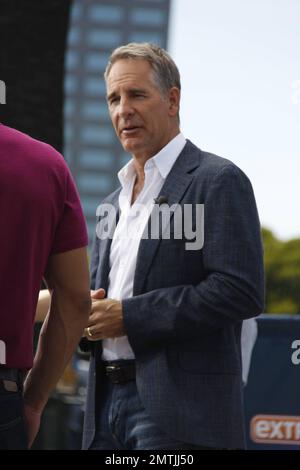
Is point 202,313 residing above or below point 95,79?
above

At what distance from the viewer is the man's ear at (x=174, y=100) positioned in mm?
3155

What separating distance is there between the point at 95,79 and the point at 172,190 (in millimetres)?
149757

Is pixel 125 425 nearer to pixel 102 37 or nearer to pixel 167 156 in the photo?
pixel 167 156

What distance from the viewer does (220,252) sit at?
2809mm

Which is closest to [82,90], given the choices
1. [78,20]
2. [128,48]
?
[78,20]

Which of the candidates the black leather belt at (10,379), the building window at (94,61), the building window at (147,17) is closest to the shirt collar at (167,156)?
the black leather belt at (10,379)

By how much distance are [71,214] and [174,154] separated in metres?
0.75

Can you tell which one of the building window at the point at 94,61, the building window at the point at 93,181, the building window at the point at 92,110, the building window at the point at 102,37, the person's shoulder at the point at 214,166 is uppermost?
the person's shoulder at the point at 214,166

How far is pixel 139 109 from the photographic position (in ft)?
10.2

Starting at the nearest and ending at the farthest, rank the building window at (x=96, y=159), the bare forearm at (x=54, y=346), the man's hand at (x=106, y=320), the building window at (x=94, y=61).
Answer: the bare forearm at (x=54, y=346), the man's hand at (x=106, y=320), the building window at (x=96, y=159), the building window at (x=94, y=61)

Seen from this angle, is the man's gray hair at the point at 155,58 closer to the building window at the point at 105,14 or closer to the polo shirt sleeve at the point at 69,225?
the polo shirt sleeve at the point at 69,225

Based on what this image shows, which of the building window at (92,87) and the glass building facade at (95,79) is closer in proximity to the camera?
A: the glass building facade at (95,79)

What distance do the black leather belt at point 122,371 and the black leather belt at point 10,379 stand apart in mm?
603

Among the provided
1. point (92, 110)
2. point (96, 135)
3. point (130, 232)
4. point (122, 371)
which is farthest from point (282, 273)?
point (92, 110)
